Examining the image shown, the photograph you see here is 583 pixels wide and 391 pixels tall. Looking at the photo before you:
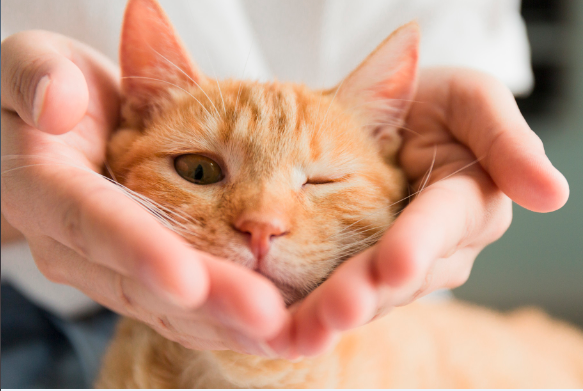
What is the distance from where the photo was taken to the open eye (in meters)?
0.89

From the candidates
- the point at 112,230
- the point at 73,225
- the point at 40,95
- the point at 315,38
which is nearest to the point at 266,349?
the point at 112,230

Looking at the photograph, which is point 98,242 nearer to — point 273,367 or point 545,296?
point 273,367

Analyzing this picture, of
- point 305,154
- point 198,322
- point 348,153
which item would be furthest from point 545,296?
point 198,322

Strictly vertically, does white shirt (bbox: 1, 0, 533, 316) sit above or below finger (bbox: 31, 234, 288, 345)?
above

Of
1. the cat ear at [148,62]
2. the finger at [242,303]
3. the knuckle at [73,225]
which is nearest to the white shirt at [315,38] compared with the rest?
the cat ear at [148,62]

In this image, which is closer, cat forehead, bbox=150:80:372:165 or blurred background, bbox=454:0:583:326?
cat forehead, bbox=150:80:372:165

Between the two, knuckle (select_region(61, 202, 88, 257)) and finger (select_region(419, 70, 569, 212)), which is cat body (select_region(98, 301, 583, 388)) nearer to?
knuckle (select_region(61, 202, 88, 257))

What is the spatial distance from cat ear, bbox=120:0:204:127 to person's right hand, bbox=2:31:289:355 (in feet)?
0.31

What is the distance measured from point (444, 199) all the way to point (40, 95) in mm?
794

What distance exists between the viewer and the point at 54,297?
155 cm

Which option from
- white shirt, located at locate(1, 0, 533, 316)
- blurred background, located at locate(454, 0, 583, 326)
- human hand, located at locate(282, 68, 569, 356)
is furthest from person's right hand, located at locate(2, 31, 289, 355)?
blurred background, located at locate(454, 0, 583, 326)

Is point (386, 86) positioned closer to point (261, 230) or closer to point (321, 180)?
point (321, 180)

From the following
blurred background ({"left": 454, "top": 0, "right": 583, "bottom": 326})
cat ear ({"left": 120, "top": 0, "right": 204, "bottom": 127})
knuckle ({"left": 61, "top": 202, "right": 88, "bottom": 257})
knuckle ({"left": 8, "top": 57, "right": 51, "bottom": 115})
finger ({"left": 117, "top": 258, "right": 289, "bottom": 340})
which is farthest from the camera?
blurred background ({"left": 454, "top": 0, "right": 583, "bottom": 326})

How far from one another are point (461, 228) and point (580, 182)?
73cm
